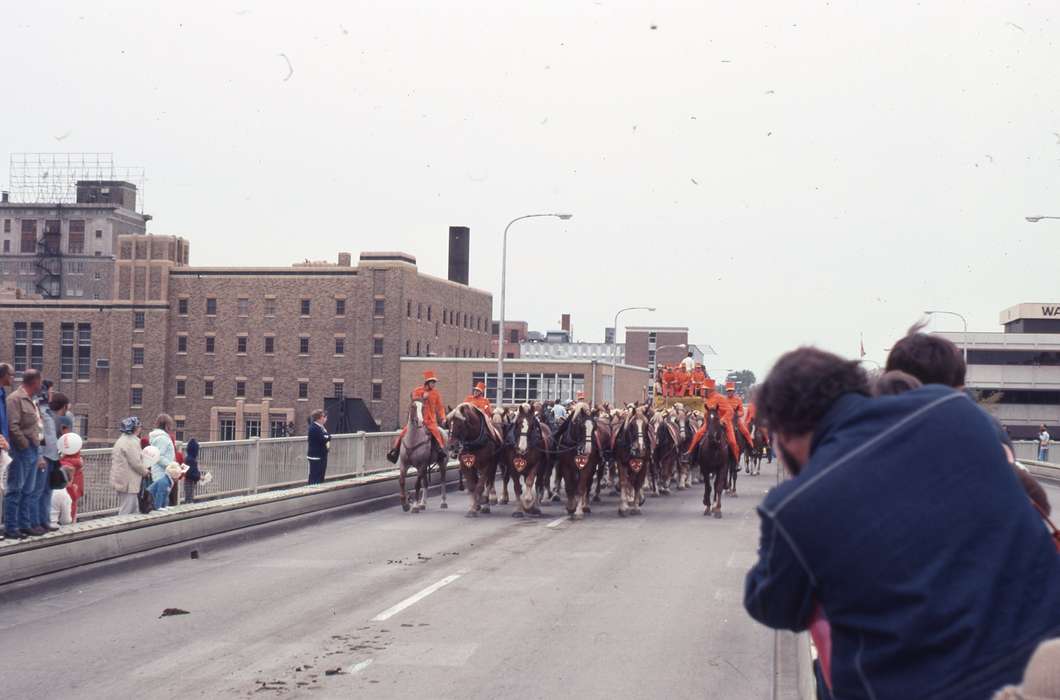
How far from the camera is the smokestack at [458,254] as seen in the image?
11138 centimetres

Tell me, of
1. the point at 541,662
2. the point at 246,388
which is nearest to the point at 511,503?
the point at 541,662

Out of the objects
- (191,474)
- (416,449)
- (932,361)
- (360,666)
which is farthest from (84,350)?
(932,361)

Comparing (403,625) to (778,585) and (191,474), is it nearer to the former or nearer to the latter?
(778,585)

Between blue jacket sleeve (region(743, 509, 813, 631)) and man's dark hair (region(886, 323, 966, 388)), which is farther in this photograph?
man's dark hair (region(886, 323, 966, 388))

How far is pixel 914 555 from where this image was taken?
300cm

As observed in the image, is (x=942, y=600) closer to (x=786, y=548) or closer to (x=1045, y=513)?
(x=786, y=548)

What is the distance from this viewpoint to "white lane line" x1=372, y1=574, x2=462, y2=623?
37.7 feet

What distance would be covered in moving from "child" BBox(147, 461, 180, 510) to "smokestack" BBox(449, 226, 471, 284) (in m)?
93.0

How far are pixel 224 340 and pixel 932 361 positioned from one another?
92.9 m

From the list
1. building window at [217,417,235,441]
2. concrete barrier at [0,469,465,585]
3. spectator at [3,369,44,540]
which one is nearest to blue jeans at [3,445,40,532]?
spectator at [3,369,44,540]

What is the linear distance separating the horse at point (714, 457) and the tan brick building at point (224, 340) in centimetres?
6994

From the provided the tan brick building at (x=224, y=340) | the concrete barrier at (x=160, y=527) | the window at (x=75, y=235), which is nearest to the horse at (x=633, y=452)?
the concrete barrier at (x=160, y=527)

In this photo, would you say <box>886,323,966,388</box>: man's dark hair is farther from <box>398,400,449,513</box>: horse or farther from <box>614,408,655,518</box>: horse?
<box>398,400,449,513</box>: horse

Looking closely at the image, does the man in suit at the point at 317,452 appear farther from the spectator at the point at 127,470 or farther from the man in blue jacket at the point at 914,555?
the man in blue jacket at the point at 914,555
